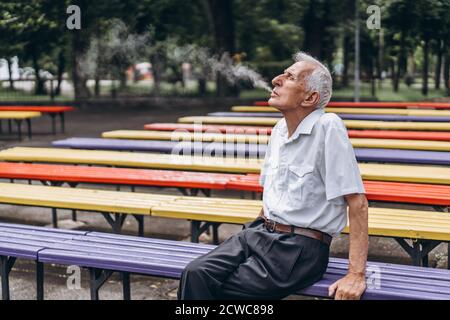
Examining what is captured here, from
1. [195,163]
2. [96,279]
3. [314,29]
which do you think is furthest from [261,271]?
[314,29]

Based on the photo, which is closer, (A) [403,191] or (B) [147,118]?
(A) [403,191]

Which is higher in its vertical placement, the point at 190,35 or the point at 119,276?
the point at 190,35

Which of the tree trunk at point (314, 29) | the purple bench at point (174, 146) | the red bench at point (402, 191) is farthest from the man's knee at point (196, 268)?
the tree trunk at point (314, 29)

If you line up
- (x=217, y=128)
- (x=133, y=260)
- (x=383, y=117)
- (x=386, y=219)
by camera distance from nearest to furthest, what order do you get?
1. (x=133, y=260)
2. (x=386, y=219)
3. (x=217, y=128)
4. (x=383, y=117)

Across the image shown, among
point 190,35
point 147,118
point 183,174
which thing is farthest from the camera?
point 190,35

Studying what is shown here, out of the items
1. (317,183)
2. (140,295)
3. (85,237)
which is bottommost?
(140,295)

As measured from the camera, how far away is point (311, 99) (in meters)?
3.20

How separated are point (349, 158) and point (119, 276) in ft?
10.0

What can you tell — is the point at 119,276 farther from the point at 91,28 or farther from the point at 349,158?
the point at 91,28

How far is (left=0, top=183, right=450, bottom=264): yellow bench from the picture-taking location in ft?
14.7

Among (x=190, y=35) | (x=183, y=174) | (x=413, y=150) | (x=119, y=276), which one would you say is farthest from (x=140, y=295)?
(x=190, y=35)

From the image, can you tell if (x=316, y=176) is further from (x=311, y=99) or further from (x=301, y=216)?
(x=311, y=99)

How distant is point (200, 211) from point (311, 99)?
2133mm
